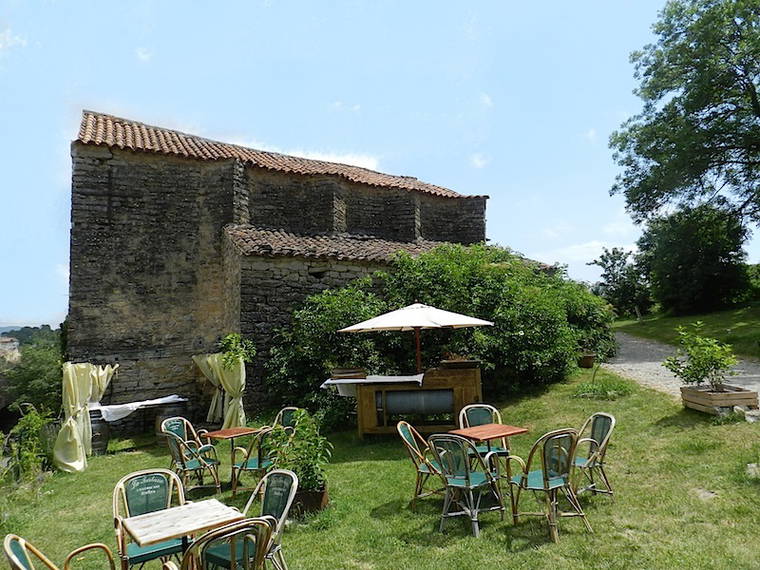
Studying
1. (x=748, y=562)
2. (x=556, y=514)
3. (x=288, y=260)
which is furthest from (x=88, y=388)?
(x=748, y=562)

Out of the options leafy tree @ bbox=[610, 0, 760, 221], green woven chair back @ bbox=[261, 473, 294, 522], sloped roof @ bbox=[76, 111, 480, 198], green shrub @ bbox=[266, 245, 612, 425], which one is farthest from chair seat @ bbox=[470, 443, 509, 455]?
leafy tree @ bbox=[610, 0, 760, 221]

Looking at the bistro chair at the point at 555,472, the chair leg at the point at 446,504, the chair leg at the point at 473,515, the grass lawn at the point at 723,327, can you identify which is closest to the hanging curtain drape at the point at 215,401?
the chair leg at the point at 446,504

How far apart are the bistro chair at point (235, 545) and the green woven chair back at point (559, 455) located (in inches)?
90.4

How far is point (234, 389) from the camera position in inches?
357

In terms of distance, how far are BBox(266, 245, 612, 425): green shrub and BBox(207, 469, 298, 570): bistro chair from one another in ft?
17.5

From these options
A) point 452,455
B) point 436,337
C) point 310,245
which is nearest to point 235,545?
point 452,455

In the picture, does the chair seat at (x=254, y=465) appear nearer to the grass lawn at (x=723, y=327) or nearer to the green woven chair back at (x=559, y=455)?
the green woven chair back at (x=559, y=455)

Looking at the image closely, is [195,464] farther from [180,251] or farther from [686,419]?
[180,251]

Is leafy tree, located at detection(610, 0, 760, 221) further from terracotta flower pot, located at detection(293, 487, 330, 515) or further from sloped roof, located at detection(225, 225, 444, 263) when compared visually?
terracotta flower pot, located at detection(293, 487, 330, 515)

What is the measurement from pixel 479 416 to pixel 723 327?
15.3 meters

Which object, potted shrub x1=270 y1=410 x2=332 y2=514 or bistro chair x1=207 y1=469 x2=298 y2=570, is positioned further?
potted shrub x1=270 y1=410 x2=332 y2=514

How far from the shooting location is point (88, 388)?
831cm

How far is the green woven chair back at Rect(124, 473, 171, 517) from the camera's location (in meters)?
3.68

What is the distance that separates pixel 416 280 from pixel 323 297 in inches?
79.2
